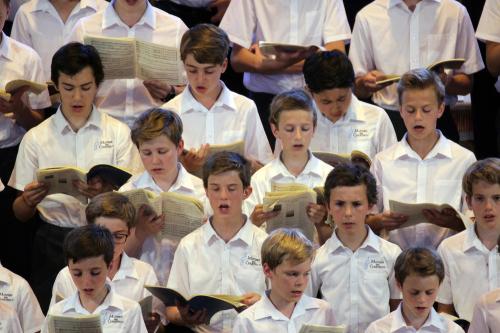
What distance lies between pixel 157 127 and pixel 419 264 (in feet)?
4.97

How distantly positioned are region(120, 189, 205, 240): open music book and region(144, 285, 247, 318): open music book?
0.53m

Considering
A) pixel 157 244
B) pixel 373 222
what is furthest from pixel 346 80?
pixel 157 244

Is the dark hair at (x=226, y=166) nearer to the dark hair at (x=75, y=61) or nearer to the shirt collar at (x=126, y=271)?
the shirt collar at (x=126, y=271)

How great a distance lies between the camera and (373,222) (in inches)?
238

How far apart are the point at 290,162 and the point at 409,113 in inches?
25.3

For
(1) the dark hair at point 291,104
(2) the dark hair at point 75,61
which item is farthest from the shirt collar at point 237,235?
(2) the dark hair at point 75,61

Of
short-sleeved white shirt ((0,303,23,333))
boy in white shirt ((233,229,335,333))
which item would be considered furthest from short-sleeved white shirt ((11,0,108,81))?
boy in white shirt ((233,229,335,333))

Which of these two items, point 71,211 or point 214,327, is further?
point 71,211

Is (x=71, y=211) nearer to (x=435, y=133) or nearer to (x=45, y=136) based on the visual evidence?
(x=45, y=136)

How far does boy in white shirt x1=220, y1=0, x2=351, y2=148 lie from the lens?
285 inches

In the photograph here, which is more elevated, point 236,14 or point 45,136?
point 236,14

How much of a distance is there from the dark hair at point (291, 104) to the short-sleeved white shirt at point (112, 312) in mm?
1340

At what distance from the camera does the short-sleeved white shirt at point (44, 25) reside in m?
7.39

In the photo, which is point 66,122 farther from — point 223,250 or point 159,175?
point 223,250
